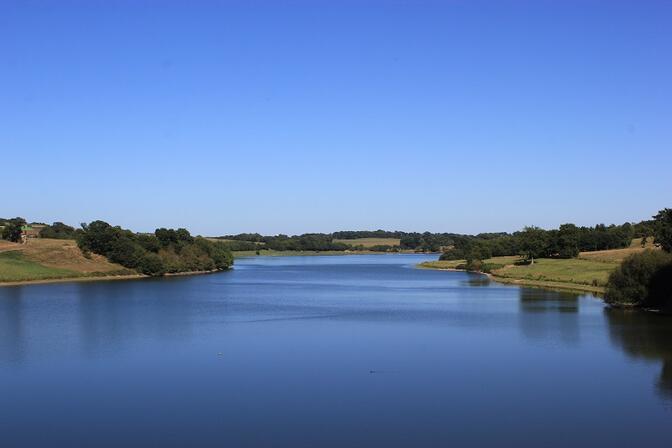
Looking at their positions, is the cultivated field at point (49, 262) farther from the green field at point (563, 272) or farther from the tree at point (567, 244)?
the tree at point (567, 244)

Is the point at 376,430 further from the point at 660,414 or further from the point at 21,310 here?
the point at 21,310

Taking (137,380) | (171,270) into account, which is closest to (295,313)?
(137,380)

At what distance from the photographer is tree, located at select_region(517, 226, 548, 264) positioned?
106 m

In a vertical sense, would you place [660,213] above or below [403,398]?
above

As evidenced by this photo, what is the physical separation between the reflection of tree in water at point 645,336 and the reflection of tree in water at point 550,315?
244cm

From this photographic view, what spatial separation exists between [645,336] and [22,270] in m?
75.8

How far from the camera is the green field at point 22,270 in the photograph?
8494 cm

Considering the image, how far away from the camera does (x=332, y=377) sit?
29562mm

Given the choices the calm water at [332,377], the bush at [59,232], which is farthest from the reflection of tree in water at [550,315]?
the bush at [59,232]

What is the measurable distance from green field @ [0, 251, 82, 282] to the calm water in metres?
33.6

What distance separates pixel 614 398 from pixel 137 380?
19.0 metres

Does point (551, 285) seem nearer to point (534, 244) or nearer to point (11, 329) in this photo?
point (534, 244)

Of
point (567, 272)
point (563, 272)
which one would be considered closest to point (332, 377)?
point (567, 272)

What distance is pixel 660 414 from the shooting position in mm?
23641
